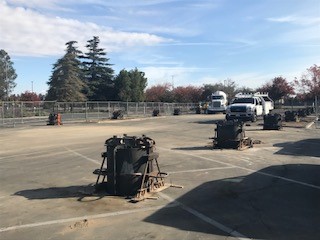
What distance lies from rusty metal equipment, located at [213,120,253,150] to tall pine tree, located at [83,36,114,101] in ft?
237

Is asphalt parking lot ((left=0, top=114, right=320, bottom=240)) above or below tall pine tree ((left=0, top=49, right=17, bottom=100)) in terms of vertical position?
below

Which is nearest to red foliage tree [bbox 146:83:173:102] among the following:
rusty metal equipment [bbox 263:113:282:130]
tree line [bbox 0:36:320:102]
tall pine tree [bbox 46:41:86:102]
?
tree line [bbox 0:36:320:102]

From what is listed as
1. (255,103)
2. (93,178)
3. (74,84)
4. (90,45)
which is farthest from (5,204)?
(90,45)

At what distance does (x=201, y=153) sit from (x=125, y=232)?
915cm

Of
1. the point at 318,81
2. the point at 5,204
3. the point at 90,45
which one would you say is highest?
the point at 90,45

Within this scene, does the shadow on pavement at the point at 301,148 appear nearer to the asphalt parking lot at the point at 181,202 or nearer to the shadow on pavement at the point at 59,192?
the asphalt parking lot at the point at 181,202

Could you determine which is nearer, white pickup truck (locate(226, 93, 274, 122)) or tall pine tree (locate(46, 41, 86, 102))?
white pickup truck (locate(226, 93, 274, 122))

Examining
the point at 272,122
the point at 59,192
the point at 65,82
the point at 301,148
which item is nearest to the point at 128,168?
the point at 59,192

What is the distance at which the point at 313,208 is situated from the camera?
754 cm

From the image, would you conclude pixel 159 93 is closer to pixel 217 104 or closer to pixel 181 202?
pixel 217 104

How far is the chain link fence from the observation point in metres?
39.2

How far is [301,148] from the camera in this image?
1684 cm

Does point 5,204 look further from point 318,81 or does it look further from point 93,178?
point 318,81

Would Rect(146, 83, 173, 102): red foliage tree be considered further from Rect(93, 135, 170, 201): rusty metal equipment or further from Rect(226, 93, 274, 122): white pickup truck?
Rect(93, 135, 170, 201): rusty metal equipment
